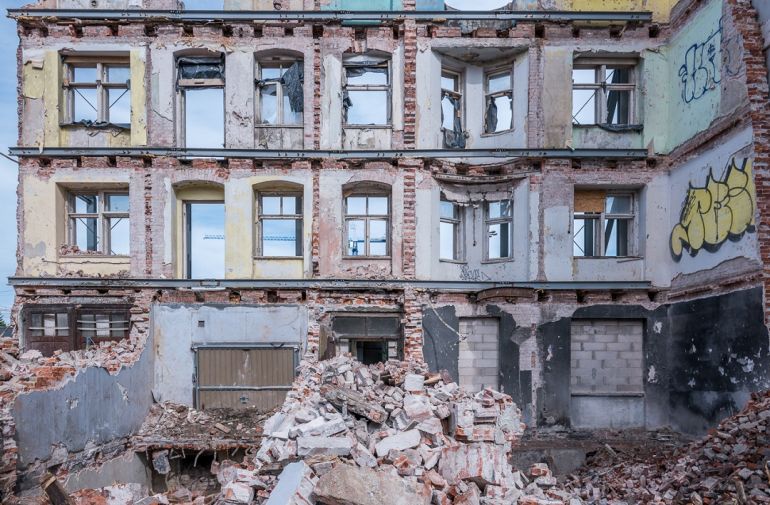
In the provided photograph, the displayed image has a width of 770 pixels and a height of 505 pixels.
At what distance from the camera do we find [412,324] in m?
11.2

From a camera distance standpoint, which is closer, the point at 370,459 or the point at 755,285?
the point at 370,459

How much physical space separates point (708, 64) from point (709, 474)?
8.45 meters

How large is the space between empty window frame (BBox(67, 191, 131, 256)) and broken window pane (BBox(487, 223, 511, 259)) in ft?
31.6

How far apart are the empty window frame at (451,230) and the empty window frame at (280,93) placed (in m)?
4.51

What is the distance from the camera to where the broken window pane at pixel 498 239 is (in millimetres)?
12156

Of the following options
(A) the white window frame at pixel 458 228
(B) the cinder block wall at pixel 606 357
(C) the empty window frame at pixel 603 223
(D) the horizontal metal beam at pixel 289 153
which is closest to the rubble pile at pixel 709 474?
(B) the cinder block wall at pixel 606 357

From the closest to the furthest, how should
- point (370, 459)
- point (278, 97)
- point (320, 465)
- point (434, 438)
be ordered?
point (320, 465) → point (370, 459) → point (434, 438) → point (278, 97)

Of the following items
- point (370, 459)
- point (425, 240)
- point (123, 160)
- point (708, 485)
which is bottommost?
point (708, 485)

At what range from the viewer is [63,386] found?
8164 millimetres

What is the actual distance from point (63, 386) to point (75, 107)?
7710mm

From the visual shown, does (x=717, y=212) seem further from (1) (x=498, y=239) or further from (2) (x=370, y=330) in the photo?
(2) (x=370, y=330)

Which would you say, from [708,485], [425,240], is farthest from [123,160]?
[708,485]

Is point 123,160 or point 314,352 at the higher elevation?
point 123,160

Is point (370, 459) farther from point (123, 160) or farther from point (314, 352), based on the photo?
point (123, 160)
